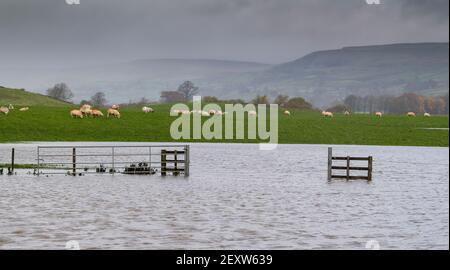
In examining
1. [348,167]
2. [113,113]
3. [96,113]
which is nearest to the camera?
[348,167]

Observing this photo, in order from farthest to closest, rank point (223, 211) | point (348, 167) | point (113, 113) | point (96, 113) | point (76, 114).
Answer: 1. point (113, 113)
2. point (96, 113)
3. point (76, 114)
4. point (348, 167)
5. point (223, 211)

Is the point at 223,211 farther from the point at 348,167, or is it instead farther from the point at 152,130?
the point at 152,130

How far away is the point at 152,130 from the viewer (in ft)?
367

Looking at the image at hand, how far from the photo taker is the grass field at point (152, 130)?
10488 cm

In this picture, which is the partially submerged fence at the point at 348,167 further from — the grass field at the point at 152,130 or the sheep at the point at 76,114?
the sheep at the point at 76,114

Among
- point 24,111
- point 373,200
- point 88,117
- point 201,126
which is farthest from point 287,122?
point 373,200

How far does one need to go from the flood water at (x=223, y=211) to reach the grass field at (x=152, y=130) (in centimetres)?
5113

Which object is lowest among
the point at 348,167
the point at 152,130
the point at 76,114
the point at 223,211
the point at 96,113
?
the point at 223,211

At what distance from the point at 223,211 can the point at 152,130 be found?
79.9 metres

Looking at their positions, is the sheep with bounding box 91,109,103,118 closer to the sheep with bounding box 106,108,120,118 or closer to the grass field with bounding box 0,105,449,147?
the sheep with bounding box 106,108,120,118

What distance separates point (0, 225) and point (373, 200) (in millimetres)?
19507

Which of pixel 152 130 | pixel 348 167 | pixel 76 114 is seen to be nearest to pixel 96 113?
pixel 76 114

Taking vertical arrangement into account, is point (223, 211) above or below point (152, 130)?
below

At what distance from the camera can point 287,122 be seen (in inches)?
5241
